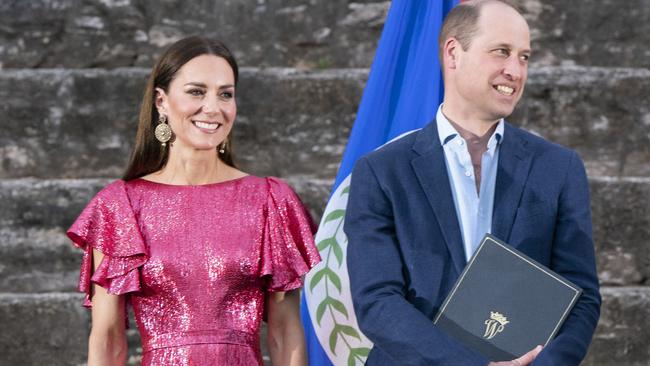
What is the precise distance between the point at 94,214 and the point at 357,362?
948 millimetres

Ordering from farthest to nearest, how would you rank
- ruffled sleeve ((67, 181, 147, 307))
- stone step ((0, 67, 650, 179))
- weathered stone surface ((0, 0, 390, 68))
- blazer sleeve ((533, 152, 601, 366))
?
1. weathered stone surface ((0, 0, 390, 68))
2. stone step ((0, 67, 650, 179))
3. ruffled sleeve ((67, 181, 147, 307))
4. blazer sleeve ((533, 152, 601, 366))

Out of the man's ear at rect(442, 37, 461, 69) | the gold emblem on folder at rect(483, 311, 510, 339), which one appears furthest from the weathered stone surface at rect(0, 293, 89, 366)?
the gold emblem on folder at rect(483, 311, 510, 339)

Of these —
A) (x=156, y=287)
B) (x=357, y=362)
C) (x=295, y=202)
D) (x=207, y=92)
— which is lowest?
(x=357, y=362)

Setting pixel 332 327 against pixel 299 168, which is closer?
pixel 332 327

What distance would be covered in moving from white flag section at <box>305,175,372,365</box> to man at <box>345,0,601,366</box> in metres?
0.59

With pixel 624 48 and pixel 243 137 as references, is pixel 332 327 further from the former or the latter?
pixel 624 48

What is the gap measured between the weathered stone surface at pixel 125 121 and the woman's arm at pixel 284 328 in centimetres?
175

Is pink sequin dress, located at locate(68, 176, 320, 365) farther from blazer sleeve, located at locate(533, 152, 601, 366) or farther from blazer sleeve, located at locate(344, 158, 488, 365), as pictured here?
blazer sleeve, located at locate(533, 152, 601, 366)

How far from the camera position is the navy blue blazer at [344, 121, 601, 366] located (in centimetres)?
307

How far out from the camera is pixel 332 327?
12.9ft

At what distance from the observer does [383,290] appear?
10.1ft

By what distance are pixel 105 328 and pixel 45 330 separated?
60.4 inches

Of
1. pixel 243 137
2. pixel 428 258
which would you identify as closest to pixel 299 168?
A: pixel 243 137

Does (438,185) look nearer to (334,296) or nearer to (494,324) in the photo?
(494,324)
